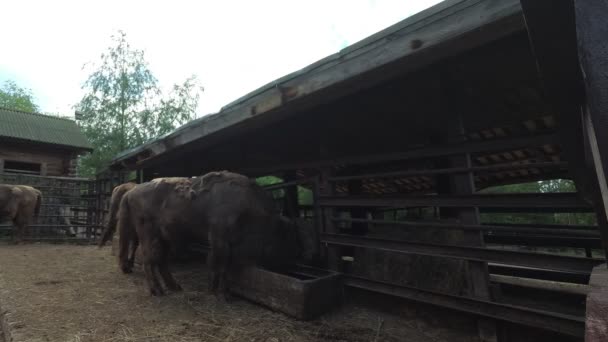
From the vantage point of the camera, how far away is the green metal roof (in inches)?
559

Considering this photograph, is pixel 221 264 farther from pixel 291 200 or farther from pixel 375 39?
pixel 375 39

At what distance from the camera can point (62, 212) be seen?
12.5 meters

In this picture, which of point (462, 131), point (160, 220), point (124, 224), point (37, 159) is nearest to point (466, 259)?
point (462, 131)

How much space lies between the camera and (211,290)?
159 inches

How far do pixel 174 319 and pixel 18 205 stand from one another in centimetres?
993

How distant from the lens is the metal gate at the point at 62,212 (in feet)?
34.9

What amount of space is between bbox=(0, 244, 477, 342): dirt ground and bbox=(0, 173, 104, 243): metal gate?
7.01 meters

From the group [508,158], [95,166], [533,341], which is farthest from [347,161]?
[95,166]

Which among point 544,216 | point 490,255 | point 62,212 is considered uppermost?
point 62,212

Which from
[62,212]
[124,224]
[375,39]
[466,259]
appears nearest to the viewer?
[375,39]

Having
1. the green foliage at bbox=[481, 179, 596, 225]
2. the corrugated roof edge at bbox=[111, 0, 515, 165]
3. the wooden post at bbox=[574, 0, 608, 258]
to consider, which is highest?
the corrugated roof edge at bbox=[111, 0, 515, 165]

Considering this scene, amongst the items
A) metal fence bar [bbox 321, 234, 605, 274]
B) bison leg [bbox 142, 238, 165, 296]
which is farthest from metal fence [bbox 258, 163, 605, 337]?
bison leg [bbox 142, 238, 165, 296]

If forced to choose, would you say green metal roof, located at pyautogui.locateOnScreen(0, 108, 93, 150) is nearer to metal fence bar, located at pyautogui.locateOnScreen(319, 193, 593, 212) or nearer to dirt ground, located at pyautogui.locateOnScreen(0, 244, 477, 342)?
dirt ground, located at pyautogui.locateOnScreen(0, 244, 477, 342)

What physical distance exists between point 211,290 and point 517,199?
3.73 metres
